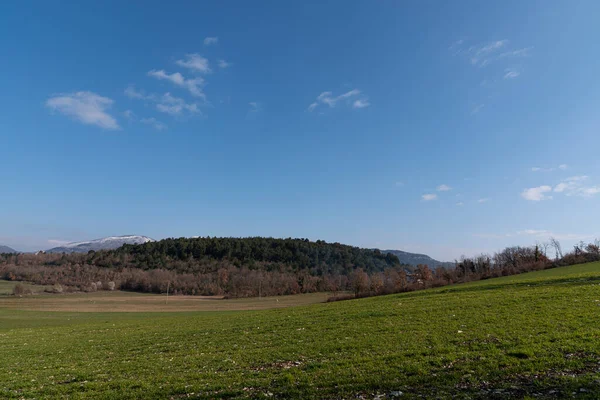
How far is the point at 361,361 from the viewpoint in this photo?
13367 mm

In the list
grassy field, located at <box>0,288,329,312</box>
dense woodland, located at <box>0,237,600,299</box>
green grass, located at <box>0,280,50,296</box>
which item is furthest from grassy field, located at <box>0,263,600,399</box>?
green grass, located at <box>0,280,50,296</box>

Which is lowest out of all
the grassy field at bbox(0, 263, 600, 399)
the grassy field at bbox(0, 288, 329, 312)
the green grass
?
the grassy field at bbox(0, 288, 329, 312)

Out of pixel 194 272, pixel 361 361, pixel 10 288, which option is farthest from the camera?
pixel 194 272

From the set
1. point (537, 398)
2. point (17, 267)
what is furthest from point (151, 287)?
point (537, 398)

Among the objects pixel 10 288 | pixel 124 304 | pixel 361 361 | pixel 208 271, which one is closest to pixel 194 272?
pixel 208 271

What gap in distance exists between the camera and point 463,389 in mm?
9625

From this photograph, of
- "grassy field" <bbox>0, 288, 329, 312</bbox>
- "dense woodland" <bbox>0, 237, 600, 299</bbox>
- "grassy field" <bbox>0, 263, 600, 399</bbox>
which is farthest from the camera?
"dense woodland" <bbox>0, 237, 600, 299</bbox>

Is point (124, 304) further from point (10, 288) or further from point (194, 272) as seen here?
point (194, 272)

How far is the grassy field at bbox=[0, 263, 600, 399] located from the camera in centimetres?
1023

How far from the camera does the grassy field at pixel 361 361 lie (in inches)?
403

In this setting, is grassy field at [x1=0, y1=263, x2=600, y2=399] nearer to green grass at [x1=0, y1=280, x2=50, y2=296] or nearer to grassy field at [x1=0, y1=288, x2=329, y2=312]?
grassy field at [x1=0, y1=288, x2=329, y2=312]

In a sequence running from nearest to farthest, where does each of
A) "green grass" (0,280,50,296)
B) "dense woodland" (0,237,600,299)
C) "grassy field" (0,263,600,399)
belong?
"grassy field" (0,263,600,399) → "green grass" (0,280,50,296) → "dense woodland" (0,237,600,299)

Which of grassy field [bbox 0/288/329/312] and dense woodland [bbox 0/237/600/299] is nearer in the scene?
grassy field [bbox 0/288/329/312]

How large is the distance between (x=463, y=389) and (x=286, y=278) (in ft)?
512
